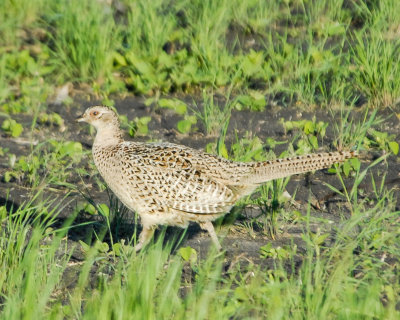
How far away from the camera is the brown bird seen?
5.76 m

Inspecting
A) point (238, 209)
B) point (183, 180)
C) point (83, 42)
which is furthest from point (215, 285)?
point (83, 42)

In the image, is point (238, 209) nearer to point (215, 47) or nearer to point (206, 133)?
point (206, 133)

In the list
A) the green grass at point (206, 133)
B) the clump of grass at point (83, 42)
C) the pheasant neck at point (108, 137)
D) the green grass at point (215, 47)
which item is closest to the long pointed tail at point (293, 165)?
the green grass at point (206, 133)

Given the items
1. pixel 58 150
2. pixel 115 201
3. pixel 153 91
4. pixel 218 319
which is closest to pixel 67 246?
pixel 115 201

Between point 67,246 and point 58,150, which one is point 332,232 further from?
point 58,150

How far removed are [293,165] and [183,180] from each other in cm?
72

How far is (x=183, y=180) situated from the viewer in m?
5.80

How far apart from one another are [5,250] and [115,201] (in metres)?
1.03

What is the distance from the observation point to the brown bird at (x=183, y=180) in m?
5.76

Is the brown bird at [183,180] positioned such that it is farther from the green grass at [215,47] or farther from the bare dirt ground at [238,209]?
the green grass at [215,47]

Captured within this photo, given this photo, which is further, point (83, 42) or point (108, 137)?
point (83, 42)

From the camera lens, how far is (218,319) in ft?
14.3

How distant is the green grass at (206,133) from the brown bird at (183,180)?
0.22 m

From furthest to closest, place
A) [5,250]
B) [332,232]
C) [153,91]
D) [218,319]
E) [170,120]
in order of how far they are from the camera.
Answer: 1. [153,91]
2. [170,120]
3. [332,232]
4. [5,250]
5. [218,319]
